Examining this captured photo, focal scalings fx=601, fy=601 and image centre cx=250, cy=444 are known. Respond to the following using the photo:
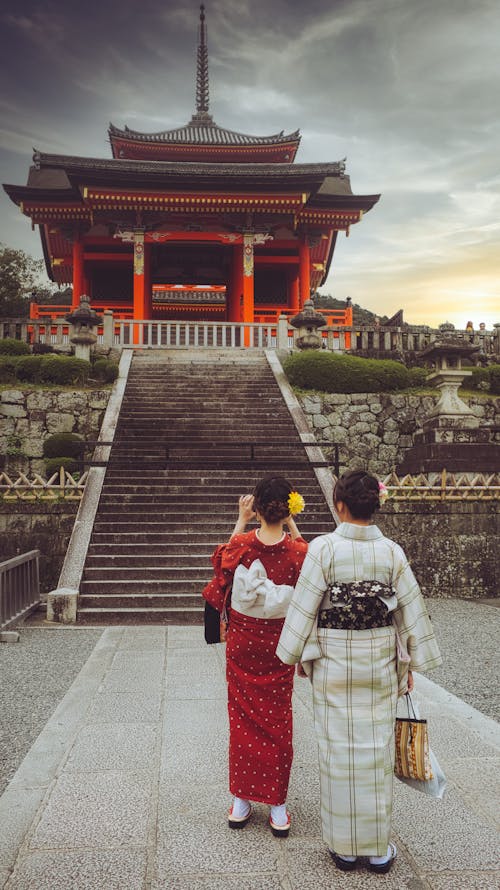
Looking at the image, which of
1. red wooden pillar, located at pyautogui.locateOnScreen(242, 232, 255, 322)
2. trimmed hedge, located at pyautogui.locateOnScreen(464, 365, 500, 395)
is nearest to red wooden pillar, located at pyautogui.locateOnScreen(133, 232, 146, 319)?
red wooden pillar, located at pyautogui.locateOnScreen(242, 232, 255, 322)

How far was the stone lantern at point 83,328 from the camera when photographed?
550 inches

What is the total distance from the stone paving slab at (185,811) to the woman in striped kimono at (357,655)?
22 centimetres

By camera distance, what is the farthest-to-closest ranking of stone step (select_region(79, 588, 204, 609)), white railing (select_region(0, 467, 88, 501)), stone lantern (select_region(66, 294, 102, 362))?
stone lantern (select_region(66, 294, 102, 362))
white railing (select_region(0, 467, 88, 501))
stone step (select_region(79, 588, 204, 609))

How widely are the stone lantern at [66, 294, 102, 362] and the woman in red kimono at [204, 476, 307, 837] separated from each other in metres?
12.0

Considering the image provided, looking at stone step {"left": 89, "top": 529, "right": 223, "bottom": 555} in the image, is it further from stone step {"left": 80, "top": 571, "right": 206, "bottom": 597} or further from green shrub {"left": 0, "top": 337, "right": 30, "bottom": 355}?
green shrub {"left": 0, "top": 337, "right": 30, "bottom": 355}

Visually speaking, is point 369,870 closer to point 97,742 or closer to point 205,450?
point 97,742

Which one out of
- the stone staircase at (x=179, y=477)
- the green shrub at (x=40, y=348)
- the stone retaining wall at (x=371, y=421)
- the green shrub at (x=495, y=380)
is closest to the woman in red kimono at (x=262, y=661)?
the stone staircase at (x=179, y=477)

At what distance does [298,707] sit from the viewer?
4.44 metres

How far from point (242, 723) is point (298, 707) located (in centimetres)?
181

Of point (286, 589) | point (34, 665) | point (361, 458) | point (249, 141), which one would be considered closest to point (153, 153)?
point (249, 141)

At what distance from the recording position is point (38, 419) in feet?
40.0

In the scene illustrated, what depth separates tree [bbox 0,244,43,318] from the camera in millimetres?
27000

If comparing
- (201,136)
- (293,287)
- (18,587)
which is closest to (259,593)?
(18,587)

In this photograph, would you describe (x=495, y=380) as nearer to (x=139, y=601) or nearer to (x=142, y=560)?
(x=142, y=560)
